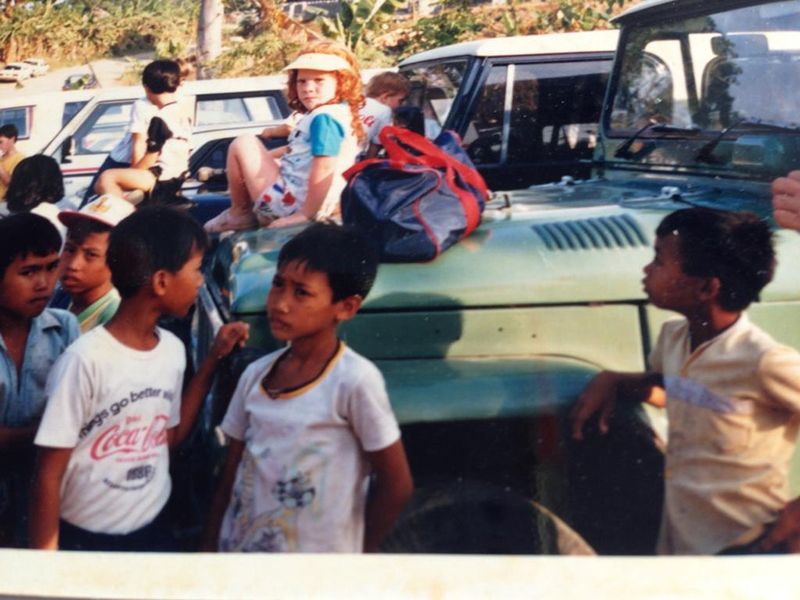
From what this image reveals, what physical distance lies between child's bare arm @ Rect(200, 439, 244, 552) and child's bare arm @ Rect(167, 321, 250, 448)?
105 mm

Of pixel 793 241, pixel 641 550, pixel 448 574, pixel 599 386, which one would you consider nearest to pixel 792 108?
pixel 793 241

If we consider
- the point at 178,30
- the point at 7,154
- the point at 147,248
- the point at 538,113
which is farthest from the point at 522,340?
the point at 538,113

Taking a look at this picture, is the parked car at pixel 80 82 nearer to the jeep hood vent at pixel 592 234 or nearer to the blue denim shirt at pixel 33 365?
the blue denim shirt at pixel 33 365

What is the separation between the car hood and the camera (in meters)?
1.71

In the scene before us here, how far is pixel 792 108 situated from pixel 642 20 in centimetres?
Result: 90

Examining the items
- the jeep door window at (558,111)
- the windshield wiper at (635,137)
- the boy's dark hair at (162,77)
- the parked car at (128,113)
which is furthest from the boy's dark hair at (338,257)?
the windshield wiper at (635,137)

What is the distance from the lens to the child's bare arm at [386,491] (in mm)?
1613

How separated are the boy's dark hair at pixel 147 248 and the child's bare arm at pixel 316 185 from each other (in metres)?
0.19

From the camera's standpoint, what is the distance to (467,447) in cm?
161

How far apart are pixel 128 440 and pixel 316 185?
554 millimetres

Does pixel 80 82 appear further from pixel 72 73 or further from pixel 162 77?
pixel 162 77

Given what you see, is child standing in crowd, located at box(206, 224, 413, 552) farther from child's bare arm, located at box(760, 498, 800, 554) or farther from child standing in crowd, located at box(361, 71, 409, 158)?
child's bare arm, located at box(760, 498, 800, 554)

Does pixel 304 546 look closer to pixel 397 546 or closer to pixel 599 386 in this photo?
pixel 397 546

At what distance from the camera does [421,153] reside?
6.29 feet
